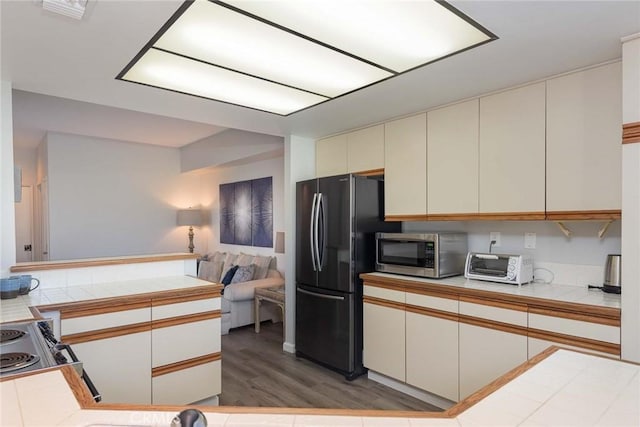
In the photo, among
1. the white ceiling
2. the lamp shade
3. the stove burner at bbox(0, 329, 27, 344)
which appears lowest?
the stove burner at bbox(0, 329, 27, 344)

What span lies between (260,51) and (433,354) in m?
2.30

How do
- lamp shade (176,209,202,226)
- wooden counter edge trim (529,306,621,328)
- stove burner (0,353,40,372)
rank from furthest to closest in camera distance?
lamp shade (176,209,202,226), wooden counter edge trim (529,306,621,328), stove burner (0,353,40,372)

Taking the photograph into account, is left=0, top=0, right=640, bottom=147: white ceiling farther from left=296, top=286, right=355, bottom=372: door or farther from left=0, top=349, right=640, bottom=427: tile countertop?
left=296, top=286, right=355, bottom=372: door

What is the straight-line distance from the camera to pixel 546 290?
93.1 inches

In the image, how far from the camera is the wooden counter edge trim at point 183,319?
2.40m

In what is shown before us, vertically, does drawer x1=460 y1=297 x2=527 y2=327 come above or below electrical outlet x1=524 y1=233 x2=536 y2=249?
below

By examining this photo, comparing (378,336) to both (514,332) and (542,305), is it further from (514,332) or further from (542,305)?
(542,305)

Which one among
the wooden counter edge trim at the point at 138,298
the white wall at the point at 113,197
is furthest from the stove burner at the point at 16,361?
the white wall at the point at 113,197

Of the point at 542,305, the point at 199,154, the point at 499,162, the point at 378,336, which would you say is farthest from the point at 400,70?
the point at 199,154

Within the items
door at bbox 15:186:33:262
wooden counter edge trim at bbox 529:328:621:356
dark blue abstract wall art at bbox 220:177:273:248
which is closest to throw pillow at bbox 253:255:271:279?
dark blue abstract wall art at bbox 220:177:273:248

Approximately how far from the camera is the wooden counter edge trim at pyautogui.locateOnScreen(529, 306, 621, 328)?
1.89 m

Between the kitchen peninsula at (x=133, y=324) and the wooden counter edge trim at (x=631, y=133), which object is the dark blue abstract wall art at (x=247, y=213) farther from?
the wooden counter edge trim at (x=631, y=133)

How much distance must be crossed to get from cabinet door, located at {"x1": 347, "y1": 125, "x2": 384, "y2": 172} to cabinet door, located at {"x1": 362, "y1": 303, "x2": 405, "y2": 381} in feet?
4.08

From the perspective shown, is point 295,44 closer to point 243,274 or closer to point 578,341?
point 578,341
